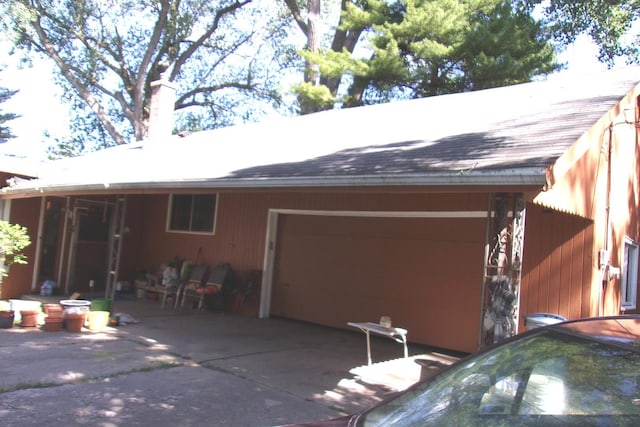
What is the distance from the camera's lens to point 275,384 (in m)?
5.52

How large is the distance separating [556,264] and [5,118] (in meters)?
34.4

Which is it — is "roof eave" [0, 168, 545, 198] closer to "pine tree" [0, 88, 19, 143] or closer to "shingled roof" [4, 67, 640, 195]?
"shingled roof" [4, 67, 640, 195]

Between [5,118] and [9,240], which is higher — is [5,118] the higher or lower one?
the higher one

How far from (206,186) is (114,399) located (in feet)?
10.6

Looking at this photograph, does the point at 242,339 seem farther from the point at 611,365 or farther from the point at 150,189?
the point at 611,365

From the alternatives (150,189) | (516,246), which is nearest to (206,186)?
(150,189)

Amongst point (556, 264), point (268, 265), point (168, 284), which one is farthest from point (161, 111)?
point (556, 264)

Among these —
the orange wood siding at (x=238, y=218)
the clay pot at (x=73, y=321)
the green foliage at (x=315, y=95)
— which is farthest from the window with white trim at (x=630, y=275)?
the green foliage at (x=315, y=95)

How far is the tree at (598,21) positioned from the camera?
15320 mm

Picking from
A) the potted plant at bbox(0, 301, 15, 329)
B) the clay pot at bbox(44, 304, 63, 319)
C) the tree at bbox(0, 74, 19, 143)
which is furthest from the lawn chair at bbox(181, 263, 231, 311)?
the tree at bbox(0, 74, 19, 143)

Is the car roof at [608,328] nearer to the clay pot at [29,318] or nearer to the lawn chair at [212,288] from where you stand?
the clay pot at [29,318]

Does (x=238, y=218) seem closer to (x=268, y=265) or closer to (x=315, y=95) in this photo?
(x=268, y=265)

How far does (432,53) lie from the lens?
17672mm

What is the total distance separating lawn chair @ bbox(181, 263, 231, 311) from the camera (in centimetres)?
1036
